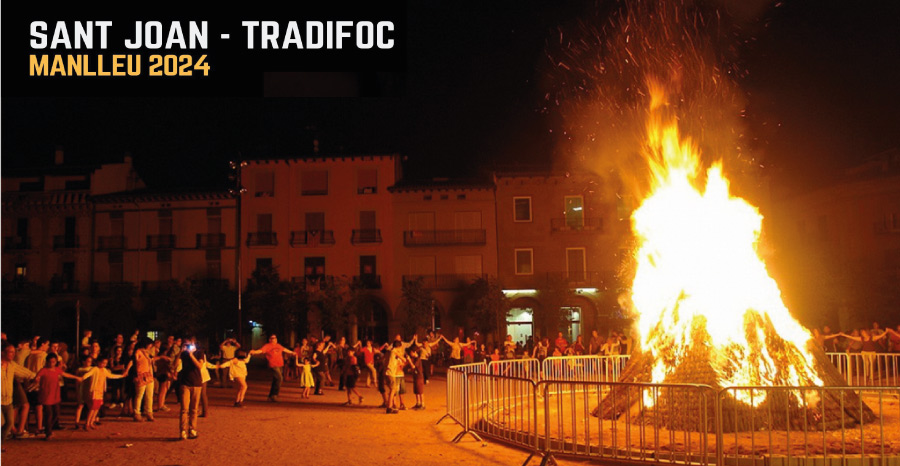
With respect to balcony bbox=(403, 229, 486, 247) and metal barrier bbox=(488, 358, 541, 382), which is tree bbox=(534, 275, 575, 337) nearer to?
balcony bbox=(403, 229, 486, 247)

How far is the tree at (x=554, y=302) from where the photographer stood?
4422 cm

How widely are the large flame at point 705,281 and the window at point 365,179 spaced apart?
32.6 m

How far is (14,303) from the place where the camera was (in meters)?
48.8

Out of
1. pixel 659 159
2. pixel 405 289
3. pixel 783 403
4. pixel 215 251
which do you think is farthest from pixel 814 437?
pixel 215 251

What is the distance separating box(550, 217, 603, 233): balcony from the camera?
46.1 m

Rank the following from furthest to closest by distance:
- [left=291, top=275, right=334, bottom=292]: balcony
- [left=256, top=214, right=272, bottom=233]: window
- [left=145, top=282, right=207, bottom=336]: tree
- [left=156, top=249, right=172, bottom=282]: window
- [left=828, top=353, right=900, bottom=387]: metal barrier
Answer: [left=156, top=249, right=172, bottom=282]: window → [left=256, top=214, right=272, bottom=233]: window → [left=291, top=275, right=334, bottom=292]: balcony → [left=145, top=282, right=207, bottom=336]: tree → [left=828, top=353, right=900, bottom=387]: metal barrier

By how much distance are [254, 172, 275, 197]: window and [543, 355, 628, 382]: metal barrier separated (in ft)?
104

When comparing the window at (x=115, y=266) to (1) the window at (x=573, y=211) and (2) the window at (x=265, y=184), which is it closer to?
(2) the window at (x=265, y=184)

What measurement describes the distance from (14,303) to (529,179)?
1269 inches

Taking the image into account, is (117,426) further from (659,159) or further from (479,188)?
(479,188)

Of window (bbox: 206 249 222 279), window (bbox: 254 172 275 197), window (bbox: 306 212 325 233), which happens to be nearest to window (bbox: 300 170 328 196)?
window (bbox: 306 212 325 233)

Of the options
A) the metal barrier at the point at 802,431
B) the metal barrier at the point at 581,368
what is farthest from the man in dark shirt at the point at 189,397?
the metal barrier at the point at 581,368

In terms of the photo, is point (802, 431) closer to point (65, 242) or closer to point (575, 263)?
point (575, 263)

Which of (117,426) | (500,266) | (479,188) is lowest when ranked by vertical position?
(117,426)
